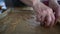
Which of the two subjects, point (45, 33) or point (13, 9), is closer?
point (45, 33)

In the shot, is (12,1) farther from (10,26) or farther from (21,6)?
(10,26)

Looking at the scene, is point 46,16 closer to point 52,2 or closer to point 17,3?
point 52,2

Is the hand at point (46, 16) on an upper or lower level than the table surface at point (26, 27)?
upper

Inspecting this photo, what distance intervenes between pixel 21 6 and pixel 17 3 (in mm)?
21

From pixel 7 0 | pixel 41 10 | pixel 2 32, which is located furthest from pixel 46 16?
pixel 7 0

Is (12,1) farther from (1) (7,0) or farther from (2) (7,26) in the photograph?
(2) (7,26)

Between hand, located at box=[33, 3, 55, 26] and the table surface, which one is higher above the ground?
hand, located at box=[33, 3, 55, 26]

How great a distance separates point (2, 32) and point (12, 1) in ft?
0.69

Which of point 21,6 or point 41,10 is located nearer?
point 41,10

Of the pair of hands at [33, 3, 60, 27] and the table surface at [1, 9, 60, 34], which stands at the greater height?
the pair of hands at [33, 3, 60, 27]

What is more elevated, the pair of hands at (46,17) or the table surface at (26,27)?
the pair of hands at (46,17)

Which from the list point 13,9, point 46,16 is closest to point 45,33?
point 46,16

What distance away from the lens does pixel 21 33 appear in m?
0.26

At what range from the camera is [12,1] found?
0.45 m
